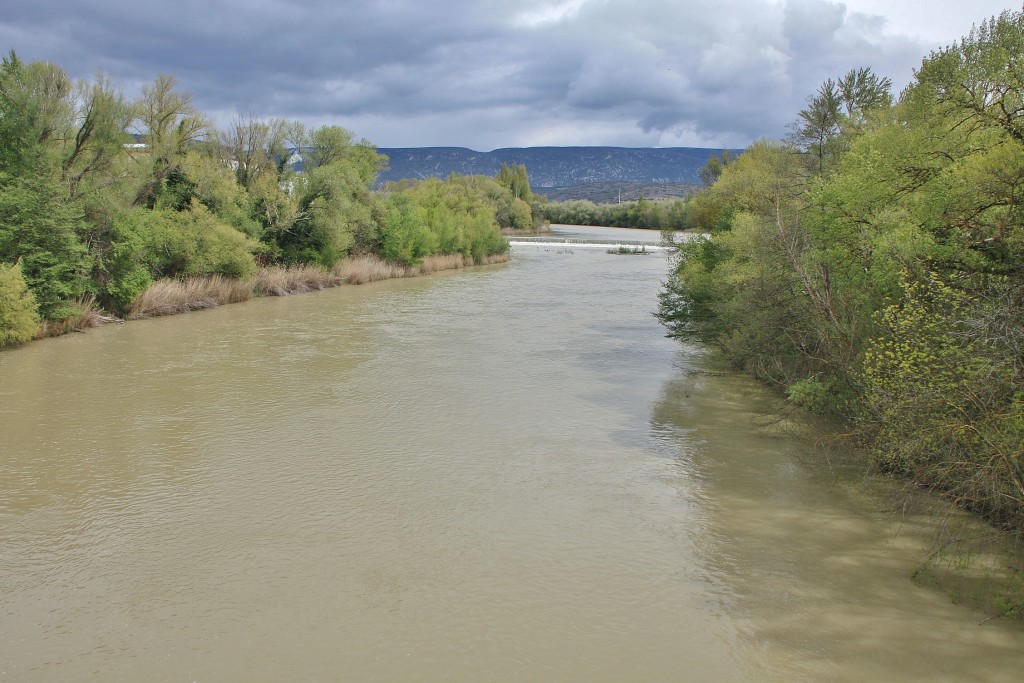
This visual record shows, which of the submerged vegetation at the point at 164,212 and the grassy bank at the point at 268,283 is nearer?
the submerged vegetation at the point at 164,212

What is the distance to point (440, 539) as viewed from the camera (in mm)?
7309

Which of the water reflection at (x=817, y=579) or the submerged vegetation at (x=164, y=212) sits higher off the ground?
the submerged vegetation at (x=164, y=212)

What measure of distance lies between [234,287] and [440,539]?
2133cm

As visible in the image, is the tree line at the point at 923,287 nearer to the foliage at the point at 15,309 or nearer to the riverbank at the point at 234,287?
the foliage at the point at 15,309

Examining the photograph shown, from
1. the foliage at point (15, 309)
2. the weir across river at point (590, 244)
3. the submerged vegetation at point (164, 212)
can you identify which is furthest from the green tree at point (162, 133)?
the weir across river at point (590, 244)

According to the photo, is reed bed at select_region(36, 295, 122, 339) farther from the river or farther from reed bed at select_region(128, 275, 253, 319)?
the river

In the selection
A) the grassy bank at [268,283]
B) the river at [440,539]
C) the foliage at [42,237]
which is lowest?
the river at [440,539]

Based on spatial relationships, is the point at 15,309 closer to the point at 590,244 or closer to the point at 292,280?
the point at 292,280

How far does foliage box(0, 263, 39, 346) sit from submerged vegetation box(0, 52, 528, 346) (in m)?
0.03

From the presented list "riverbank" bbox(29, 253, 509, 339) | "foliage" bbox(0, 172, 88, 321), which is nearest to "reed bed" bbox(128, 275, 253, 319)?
"riverbank" bbox(29, 253, 509, 339)

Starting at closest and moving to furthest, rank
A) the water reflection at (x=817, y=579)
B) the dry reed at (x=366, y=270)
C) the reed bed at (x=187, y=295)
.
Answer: the water reflection at (x=817, y=579) < the reed bed at (x=187, y=295) < the dry reed at (x=366, y=270)

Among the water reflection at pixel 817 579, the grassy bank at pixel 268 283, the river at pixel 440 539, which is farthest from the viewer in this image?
the grassy bank at pixel 268 283

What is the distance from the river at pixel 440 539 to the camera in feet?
17.5

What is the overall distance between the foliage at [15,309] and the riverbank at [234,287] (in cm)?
117
